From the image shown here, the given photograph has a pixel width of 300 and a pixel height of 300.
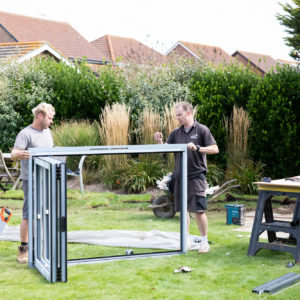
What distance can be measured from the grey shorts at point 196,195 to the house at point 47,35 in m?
28.6

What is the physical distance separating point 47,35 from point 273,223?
106 ft

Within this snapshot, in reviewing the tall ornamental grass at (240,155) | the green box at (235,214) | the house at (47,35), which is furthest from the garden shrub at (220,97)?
the house at (47,35)

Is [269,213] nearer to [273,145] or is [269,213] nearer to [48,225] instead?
[48,225]

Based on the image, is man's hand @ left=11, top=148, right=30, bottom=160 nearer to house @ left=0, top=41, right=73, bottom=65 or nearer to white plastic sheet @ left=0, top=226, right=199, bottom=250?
white plastic sheet @ left=0, top=226, right=199, bottom=250

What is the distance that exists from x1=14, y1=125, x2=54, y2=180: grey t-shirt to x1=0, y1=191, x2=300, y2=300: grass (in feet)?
3.39

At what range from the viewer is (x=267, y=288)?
4.41 m

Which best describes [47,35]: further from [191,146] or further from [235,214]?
[191,146]

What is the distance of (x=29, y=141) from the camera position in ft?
17.7

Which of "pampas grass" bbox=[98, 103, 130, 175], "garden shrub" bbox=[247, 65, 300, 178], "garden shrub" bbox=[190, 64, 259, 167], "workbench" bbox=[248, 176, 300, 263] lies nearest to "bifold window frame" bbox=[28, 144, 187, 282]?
"workbench" bbox=[248, 176, 300, 263]

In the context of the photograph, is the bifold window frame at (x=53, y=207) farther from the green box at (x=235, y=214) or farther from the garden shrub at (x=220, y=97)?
the garden shrub at (x=220, y=97)

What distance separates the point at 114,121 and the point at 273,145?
3.39m

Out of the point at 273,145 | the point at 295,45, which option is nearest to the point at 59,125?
the point at 273,145

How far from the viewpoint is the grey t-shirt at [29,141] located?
5355mm

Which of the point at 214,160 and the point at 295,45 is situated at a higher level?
the point at 295,45
